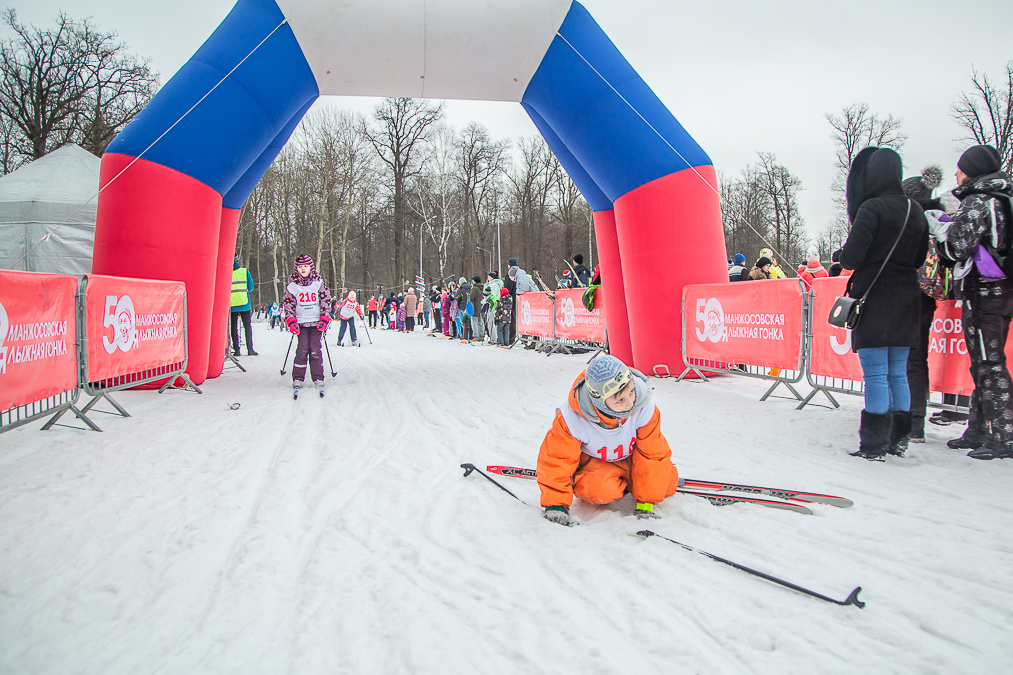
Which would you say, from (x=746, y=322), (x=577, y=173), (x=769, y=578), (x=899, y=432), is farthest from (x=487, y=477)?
(x=577, y=173)

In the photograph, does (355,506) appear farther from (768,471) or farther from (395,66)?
(395,66)

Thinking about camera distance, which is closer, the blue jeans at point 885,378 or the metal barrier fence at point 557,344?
the blue jeans at point 885,378

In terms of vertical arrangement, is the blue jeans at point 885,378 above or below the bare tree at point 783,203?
below

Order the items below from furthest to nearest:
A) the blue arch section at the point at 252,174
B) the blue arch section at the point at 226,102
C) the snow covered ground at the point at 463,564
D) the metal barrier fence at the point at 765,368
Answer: the blue arch section at the point at 252,174 → the blue arch section at the point at 226,102 → the metal barrier fence at the point at 765,368 → the snow covered ground at the point at 463,564

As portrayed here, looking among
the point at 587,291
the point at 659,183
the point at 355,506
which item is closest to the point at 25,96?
the point at 587,291

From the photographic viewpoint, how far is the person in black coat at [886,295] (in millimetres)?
3766

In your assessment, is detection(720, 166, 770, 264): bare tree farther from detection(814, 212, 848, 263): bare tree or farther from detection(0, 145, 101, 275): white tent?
detection(0, 145, 101, 275): white tent

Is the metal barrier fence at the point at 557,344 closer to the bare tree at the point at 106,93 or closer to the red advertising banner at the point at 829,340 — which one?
the red advertising banner at the point at 829,340

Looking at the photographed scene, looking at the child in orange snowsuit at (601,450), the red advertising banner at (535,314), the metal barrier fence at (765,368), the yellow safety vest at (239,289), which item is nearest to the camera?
the child in orange snowsuit at (601,450)

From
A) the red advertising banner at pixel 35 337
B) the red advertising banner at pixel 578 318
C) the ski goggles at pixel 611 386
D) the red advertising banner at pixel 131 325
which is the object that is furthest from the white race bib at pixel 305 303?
the ski goggles at pixel 611 386

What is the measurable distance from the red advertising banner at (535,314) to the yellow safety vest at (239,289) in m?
6.79

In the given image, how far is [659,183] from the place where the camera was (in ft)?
25.3

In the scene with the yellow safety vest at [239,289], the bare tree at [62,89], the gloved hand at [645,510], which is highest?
the bare tree at [62,89]

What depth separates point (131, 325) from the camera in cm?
596
